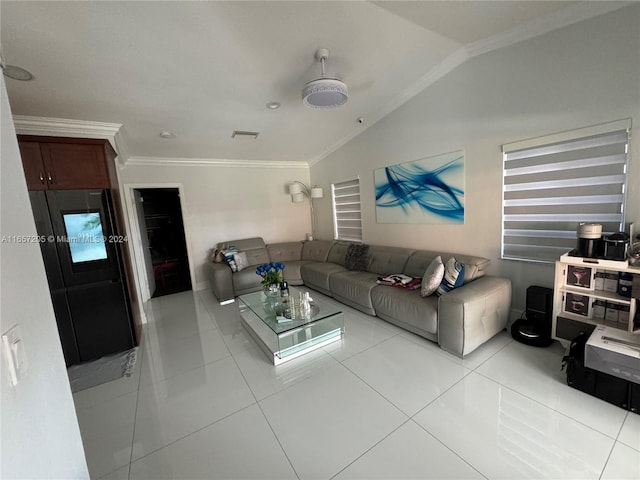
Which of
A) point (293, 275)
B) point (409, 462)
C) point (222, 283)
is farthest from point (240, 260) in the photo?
point (409, 462)

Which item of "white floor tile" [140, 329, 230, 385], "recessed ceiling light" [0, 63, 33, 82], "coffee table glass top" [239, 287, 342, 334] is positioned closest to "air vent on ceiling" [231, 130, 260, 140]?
"recessed ceiling light" [0, 63, 33, 82]

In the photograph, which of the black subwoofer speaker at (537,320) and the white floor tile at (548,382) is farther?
the black subwoofer speaker at (537,320)

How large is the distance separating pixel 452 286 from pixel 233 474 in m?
2.17

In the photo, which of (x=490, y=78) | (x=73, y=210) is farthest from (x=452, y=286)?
(x=73, y=210)

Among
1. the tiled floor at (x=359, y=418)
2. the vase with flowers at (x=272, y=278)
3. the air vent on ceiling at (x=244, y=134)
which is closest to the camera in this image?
the tiled floor at (x=359, y=418)

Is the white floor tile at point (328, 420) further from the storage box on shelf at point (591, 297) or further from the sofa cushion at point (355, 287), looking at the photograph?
the storage box on shelf at point (591, 297)

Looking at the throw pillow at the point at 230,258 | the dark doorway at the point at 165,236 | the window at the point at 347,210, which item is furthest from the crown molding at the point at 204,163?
the throw pillow at the point at 230,258

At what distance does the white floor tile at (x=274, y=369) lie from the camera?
6.68 ft

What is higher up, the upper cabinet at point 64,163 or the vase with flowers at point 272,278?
the upper cabinet at point 64,163

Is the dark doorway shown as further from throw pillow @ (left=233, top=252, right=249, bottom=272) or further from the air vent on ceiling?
the air vent on ceiling

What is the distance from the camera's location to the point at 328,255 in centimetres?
460

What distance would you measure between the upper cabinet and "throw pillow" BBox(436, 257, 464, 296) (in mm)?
3433

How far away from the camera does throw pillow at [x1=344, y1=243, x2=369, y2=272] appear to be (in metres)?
3.79

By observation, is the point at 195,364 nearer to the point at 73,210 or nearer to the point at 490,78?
the point at 73,210
